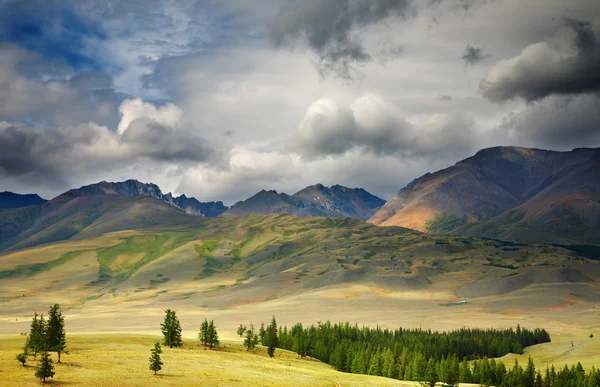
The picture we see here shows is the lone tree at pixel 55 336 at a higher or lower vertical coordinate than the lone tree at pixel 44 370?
higher

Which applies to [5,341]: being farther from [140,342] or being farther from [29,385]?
[29,385]

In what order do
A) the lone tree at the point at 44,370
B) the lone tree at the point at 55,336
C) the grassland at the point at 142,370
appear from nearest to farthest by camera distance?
1. the lone tree at the point at 44,370
2. the grassland at the point at 142,370
3. the lone tree at the point at 55,336

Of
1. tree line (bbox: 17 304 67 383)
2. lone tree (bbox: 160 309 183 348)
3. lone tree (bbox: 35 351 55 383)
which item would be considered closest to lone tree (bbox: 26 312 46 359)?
tree line (bbox: 17 304 67 383)

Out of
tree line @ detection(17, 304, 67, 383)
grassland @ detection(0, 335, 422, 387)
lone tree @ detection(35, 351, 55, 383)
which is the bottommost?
grassland @ detection(0, 335, 422, 387)

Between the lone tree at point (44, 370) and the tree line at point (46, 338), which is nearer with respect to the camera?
the lone tree at point (44, 370)

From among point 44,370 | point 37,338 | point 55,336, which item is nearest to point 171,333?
point 55,336

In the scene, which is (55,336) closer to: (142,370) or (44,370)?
(142,370)

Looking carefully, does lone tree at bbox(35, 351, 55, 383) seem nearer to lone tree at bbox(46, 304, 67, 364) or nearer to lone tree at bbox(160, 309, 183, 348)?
lone tree at bbox(46, 304, 67, 364)

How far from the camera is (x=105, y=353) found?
393 ft

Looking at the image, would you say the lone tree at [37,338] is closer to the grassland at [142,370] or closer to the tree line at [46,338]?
the tree line at [46,338]

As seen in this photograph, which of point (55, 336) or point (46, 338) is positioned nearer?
point (46, 338)

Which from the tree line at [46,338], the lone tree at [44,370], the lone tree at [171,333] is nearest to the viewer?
the lone tree at [44,370]

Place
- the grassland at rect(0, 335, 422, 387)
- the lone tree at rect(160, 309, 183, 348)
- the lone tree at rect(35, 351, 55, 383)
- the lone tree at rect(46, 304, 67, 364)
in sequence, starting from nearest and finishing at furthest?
the lone tree at rect(35, 351, 55, 383)
the grassland at rect(0, 335, 422, 387)
the lone tree at rect(46, 304, 67, 364)
the lone tree at rect(160, 309, 183, 348)

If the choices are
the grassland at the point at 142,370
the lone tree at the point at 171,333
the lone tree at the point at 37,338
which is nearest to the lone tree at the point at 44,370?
the grassland at the point at 142,370
